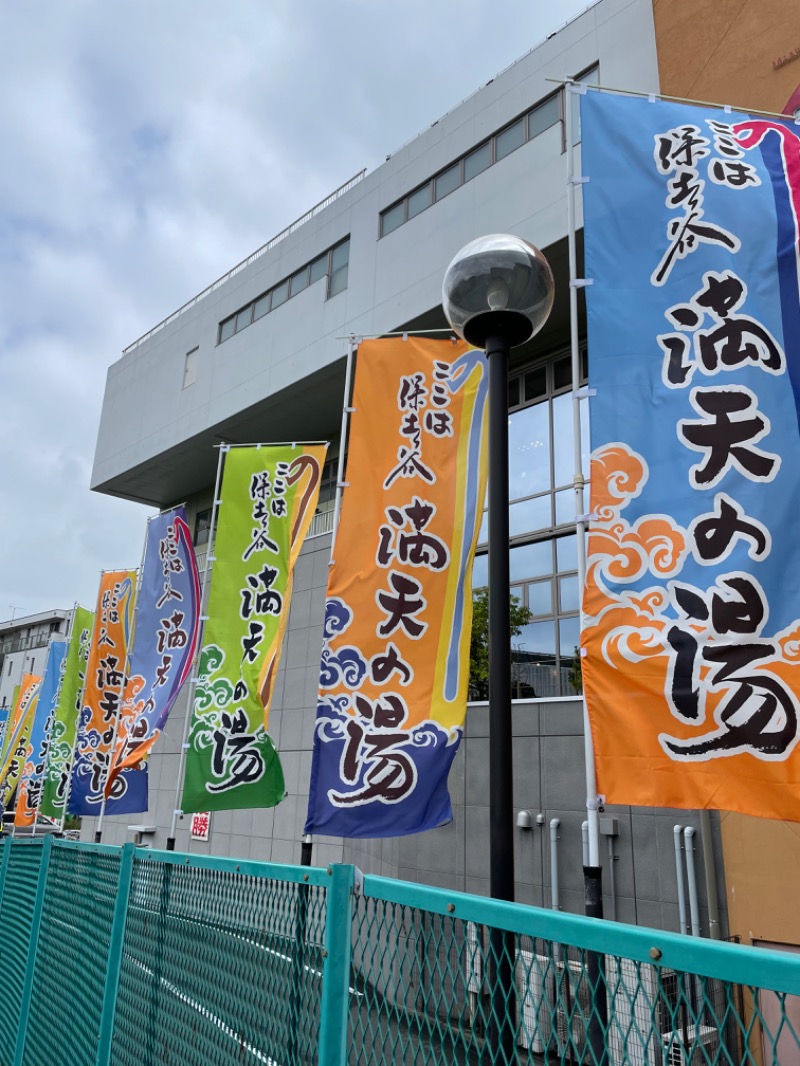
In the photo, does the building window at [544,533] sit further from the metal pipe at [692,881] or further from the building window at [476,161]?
the building window at [476,161]

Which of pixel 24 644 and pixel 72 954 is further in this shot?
pixel 24 644

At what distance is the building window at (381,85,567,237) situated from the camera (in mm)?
15008

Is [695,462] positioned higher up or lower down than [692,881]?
higher up

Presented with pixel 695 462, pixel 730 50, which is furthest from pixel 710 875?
pixel 730 50

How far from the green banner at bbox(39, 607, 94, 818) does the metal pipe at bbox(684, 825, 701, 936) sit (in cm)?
1065

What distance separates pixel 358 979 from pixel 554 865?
30.5ft

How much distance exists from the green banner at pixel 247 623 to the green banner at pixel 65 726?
694 centimetres

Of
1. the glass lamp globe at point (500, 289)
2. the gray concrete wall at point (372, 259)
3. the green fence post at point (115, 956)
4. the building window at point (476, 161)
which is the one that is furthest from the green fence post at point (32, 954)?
the building window at point (476, 161)

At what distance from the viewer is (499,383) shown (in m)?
4.11

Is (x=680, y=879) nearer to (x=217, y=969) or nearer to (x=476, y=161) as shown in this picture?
(x=217, y=969)

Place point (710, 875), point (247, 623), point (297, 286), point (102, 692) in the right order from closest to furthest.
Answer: point (247, 623) → point (710, 875) → point (102, 692) → point (297, 286)

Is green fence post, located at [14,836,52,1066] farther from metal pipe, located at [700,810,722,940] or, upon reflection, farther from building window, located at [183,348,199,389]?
building window, located at [183,348,199,389]

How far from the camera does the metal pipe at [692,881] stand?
9.52 metres

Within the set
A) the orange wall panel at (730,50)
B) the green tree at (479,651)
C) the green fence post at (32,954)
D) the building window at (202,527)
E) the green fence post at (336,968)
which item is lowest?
the green fence post at (32,954)
